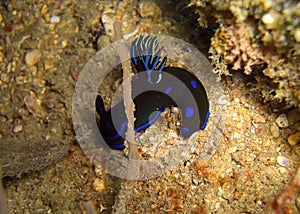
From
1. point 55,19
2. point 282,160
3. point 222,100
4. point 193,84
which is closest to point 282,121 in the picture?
point 282,160

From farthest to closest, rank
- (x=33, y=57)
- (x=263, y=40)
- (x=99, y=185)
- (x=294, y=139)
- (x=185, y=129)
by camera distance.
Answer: (x=33, y=57) < (x=99, y=185) < (x=185, y=129) < (x=294, y=139) < (x=263, y=40)

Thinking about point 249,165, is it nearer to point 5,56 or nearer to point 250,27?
point 250,27

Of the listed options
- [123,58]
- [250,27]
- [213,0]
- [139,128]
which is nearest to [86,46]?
[123,58]

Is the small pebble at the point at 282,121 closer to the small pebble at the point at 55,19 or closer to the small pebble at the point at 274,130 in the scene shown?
the small pebble at the point at 274,130

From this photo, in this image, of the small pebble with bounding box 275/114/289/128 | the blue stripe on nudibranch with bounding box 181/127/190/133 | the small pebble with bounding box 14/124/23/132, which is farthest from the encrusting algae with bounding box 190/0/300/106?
the small pebble with bounding box 14/124/23/132

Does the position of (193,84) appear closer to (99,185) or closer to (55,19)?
(99,185)

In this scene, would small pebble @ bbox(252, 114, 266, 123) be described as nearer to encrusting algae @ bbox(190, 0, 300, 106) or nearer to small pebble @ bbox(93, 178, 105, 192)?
encrusting algae @ bbox(190, 0, 300, 106)
